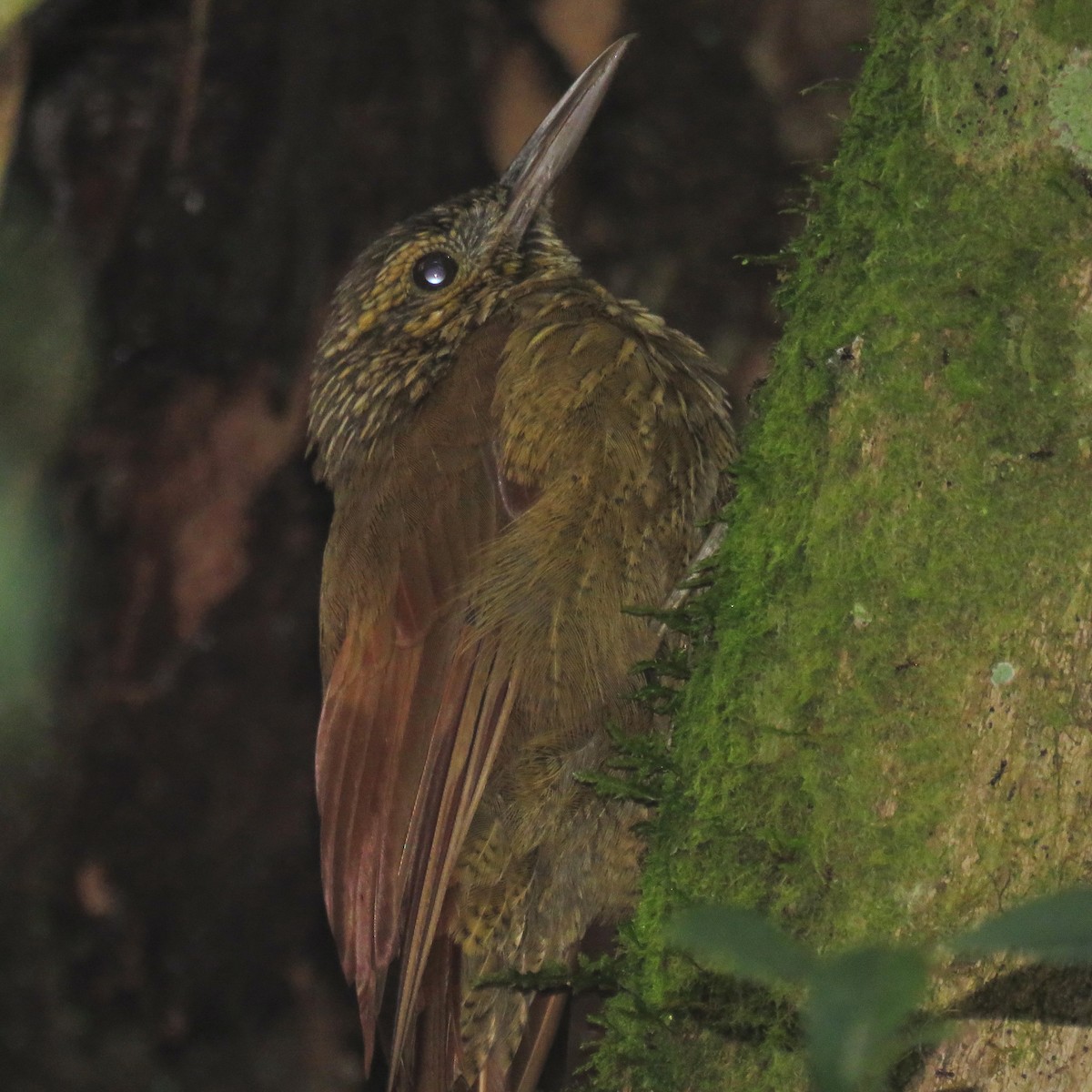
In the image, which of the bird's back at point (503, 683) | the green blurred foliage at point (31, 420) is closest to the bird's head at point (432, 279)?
the bird's back at point (503, 683)

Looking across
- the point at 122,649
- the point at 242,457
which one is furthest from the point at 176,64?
the point at 122,649

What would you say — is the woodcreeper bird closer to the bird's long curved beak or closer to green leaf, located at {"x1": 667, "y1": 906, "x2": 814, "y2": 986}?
the bird's long curved beak

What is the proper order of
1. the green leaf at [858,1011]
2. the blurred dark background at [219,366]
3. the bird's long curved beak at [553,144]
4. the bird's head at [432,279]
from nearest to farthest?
the green leaf at [858,1011], the bird's head at [432,279], the bird's long curved beak at [553,144], the blurred dark background at [219,366]

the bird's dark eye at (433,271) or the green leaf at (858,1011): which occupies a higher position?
the green leaf at (858,1011)

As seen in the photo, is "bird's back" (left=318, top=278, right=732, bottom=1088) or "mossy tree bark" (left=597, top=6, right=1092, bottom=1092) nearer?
"mossy tree bark" (left=597, top=6, right=1092, bottom=1092)

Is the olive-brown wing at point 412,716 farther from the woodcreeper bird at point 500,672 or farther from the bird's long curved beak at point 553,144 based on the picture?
the bird's long curved beak at point 553,144

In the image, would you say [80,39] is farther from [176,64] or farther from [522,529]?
[522,529]

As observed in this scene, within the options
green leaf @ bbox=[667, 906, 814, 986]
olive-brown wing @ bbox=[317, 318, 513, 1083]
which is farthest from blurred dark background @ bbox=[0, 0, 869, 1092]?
green leaf @ bbox=[667, 906, 814, 986]
